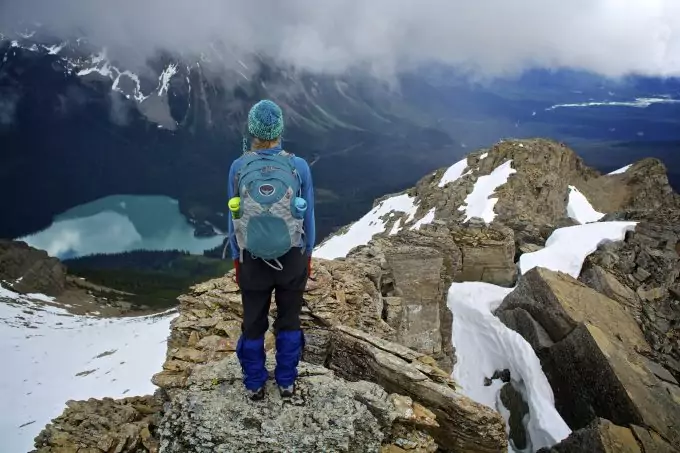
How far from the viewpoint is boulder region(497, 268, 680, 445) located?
1473 centimetres

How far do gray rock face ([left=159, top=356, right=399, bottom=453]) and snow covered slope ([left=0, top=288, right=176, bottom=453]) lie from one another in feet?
118

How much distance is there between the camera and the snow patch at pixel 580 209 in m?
65.2

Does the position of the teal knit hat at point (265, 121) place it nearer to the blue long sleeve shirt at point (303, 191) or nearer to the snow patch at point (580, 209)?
the blue long sleeve shirt at point (303, 191)

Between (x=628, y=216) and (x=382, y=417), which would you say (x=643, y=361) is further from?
(x=628, y=216)

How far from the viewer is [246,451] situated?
7.63 m

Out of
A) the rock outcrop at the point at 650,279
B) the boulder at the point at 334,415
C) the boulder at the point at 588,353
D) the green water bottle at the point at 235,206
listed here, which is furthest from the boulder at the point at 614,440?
the green water bottle at the point at 235,206

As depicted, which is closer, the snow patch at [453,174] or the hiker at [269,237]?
the hiker at [269,237]

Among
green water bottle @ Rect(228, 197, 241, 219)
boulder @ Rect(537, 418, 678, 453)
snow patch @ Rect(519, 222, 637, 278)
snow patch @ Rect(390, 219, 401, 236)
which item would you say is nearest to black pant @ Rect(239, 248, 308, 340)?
green water bottle @ Rect(228, 197, 241, 219)

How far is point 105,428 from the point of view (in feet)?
34.3

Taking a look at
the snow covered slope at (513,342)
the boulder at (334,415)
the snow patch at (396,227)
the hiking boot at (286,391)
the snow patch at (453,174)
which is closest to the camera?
the boulder at (334,415)

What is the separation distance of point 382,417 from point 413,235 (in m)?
18.2

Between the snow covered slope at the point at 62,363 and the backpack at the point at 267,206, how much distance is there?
3829 centimetres

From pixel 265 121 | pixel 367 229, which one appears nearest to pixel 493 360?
pixel 265 121

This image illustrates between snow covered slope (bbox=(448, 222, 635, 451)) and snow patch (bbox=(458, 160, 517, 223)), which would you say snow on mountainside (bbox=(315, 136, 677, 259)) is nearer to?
snow patch (bbox=(458, 160, 517, 223))
